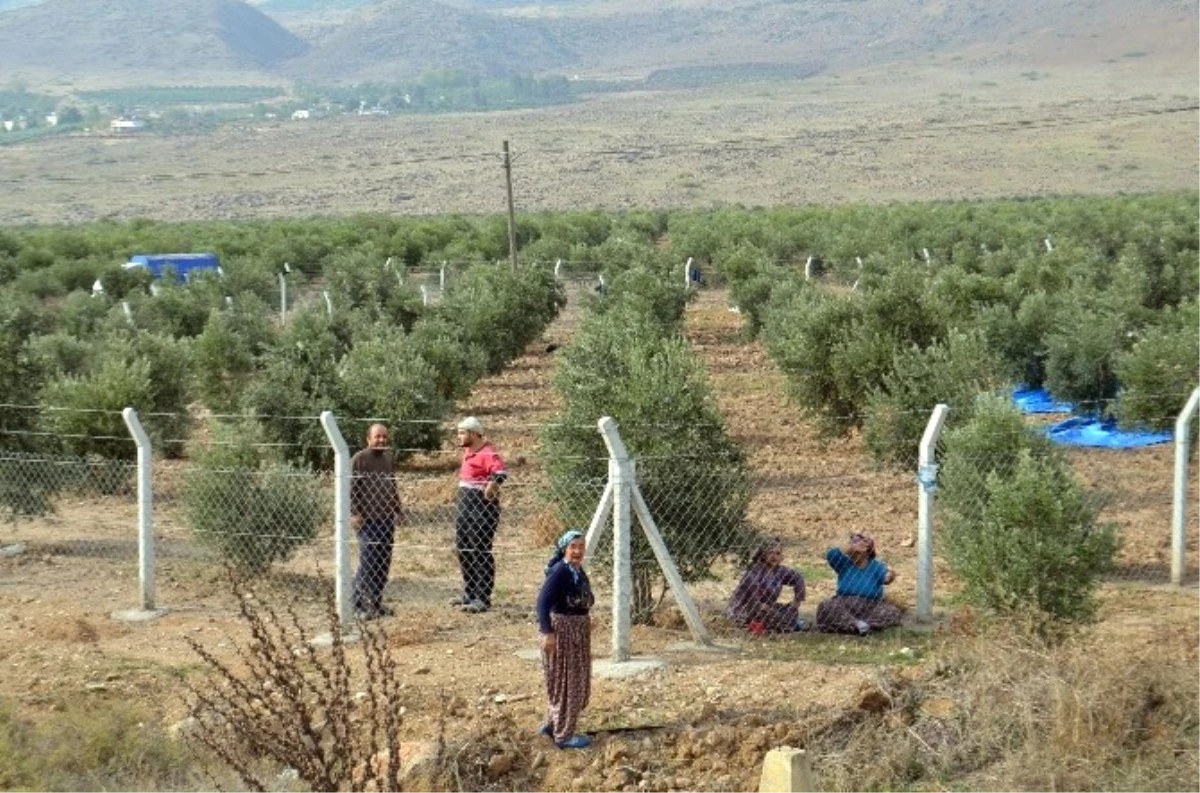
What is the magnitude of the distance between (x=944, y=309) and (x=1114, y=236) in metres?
24.5

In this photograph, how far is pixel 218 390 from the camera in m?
20.8

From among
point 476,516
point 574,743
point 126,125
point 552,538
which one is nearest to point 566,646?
point 574,743

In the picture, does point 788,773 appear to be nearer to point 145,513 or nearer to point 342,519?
point 342,519

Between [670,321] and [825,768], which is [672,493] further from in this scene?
[670,321]

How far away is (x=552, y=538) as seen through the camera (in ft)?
41.8

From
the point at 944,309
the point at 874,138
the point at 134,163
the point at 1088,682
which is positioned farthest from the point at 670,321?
the point at 134,163

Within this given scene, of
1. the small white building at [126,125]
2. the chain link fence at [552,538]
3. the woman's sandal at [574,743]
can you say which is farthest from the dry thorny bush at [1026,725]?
the small white building at [126,125]

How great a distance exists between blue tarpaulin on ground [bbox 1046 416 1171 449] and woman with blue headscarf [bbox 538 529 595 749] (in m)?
9.49

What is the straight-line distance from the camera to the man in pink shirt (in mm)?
10945

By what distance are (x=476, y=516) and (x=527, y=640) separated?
103cm

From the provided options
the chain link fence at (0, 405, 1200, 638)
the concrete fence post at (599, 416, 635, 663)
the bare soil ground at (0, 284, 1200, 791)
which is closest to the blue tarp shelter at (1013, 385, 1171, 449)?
the bare soil ground at (0, 284, 1200, 791)

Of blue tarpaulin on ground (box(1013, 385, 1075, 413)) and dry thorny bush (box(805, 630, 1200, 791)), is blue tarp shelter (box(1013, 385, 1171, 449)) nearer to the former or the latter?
blue tarpaulin on ground (box(1013, 385, 1075, 413))

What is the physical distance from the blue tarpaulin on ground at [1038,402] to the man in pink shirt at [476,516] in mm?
10213

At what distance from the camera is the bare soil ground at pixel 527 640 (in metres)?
8.38
